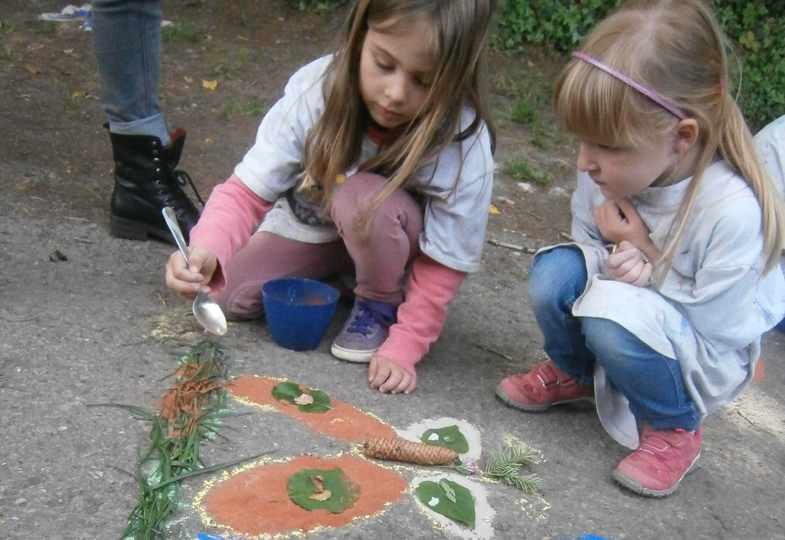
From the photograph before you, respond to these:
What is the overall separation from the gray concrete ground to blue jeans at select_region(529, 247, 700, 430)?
0.48 ft

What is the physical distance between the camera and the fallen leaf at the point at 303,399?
1854mm

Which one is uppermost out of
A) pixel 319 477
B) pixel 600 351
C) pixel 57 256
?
pixel 600 351

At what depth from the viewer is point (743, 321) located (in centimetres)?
182

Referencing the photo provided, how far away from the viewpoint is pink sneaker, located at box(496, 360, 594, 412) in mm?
2078

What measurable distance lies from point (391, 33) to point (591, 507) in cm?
103

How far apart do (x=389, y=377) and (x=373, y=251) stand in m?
0.30

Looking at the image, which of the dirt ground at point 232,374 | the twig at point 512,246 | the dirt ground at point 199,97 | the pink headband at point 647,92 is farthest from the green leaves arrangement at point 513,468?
the dirt ground at point 199,97

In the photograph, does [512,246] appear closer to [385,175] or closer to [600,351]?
[385,175]

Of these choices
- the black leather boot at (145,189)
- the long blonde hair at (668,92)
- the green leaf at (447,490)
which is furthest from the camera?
the black leather boot at (145,189)

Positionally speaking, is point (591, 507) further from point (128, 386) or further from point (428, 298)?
point (128, 386)

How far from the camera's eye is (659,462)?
6.11ft

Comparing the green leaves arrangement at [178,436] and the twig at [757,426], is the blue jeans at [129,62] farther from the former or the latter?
the twig at [757,426]


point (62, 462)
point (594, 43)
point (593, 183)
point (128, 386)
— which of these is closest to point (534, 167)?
point (593, 183)

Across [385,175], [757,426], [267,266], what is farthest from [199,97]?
[757,426]
